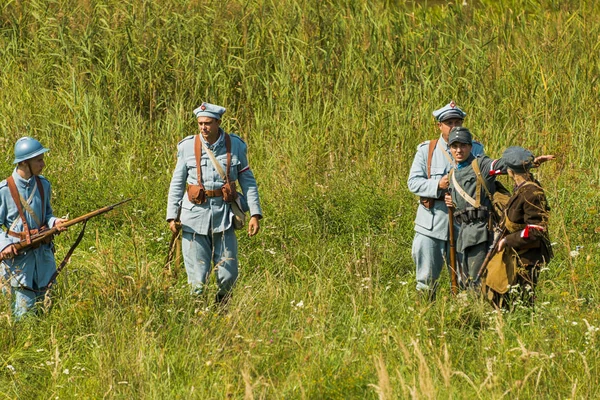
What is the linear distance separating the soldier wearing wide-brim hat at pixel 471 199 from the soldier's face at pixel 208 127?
1.78 metres

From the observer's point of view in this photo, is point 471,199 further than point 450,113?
No

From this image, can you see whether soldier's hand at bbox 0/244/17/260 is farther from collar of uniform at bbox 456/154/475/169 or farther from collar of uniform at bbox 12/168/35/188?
collar of uniform at bbox 456/154/475/169

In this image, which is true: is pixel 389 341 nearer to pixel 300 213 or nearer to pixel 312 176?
pixel 300 213

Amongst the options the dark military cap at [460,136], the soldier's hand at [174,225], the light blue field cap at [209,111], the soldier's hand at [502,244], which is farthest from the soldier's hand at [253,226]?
the soldier's hand at [502,244]

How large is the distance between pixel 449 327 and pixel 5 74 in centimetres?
714

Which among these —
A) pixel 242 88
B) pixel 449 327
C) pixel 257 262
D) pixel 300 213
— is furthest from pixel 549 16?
pixel 449 327

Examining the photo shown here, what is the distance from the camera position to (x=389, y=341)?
235 inches

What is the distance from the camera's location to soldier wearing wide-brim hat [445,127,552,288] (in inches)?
268

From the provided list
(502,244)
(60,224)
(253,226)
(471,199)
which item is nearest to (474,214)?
(471,199)

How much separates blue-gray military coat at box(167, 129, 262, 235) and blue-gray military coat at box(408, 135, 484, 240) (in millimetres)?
1253

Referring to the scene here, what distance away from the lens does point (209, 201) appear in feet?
23.7

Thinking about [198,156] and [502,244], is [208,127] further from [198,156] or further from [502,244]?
[502,244]

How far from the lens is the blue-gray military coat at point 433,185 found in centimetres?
711

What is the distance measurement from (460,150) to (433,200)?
1.63 feet
